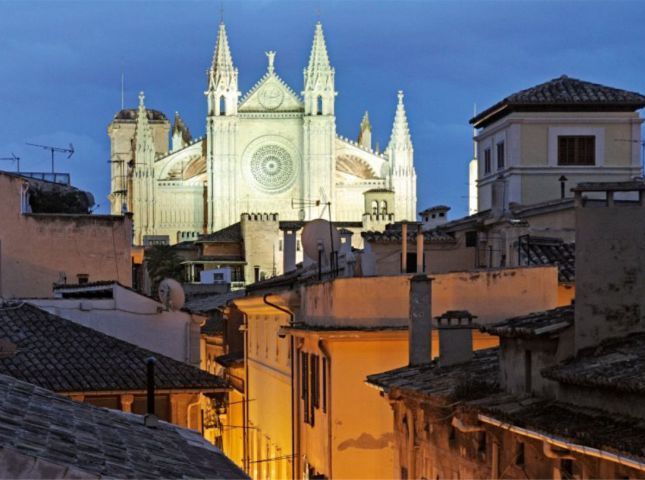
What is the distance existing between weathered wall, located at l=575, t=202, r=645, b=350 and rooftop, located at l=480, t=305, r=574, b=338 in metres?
0.24

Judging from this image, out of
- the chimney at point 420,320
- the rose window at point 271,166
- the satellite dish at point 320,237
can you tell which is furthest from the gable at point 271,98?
the chimney at point 420,320

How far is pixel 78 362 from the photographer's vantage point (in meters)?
22.0

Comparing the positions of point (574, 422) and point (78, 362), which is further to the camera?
point (78, 362)

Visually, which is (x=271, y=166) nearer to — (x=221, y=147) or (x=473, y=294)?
(x=221, y=147)

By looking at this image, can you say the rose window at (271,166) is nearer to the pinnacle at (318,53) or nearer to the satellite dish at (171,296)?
the pinnacle at (318,53)

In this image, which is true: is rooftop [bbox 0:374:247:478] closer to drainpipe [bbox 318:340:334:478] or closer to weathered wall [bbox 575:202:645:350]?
weathered wall [bbox 575:202:645:350]

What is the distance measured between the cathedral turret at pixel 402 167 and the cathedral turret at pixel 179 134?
26.0m

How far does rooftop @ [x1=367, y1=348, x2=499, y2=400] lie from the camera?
14.6 metres

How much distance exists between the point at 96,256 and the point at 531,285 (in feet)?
51.3

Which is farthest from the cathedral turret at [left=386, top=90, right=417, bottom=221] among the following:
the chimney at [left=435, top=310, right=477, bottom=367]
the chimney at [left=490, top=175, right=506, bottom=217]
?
the chimney at [left=435, top=310, right=477, bottom=367]

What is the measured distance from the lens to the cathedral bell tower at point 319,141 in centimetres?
12888

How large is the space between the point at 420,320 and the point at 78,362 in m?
5.43

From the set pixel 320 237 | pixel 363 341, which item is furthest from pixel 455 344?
pixel 320 237

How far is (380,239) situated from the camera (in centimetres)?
3155
